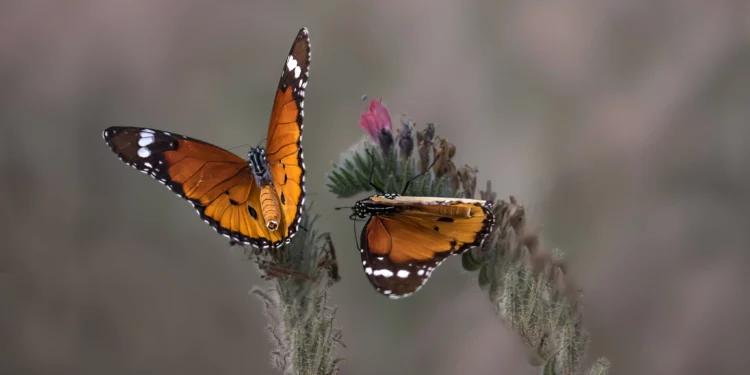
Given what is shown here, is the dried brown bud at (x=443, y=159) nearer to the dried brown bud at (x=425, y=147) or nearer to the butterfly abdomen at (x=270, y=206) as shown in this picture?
the dried brown bud at (x=425, y=147)

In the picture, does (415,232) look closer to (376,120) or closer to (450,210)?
(450,210)

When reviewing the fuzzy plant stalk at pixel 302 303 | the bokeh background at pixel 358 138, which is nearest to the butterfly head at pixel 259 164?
the fuzzy plant stalk at pixel 302 303

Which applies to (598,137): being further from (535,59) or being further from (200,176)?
(200,176)

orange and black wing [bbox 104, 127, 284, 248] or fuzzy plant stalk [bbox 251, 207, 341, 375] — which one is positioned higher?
orange and black wing [bbox 104, 127, 284, 248]

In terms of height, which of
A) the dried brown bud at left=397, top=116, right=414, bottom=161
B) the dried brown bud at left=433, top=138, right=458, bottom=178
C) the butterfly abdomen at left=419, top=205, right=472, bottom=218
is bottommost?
the butterfly abdomen at left=419, top=205, right=472, bottom=218

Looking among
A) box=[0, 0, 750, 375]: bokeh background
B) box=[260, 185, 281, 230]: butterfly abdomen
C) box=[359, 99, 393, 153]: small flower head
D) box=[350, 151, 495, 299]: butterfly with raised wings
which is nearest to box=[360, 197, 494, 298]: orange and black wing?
box=[350, 151, 495, 299]: butterfly with raised wings

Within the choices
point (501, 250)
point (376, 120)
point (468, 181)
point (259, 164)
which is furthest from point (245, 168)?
point (501, 250)

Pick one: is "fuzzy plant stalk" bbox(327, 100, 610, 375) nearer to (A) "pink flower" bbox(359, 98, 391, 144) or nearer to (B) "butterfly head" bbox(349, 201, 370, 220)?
(A) "pink flower" bbox(359, 98, 391, 144)
